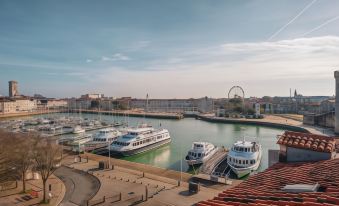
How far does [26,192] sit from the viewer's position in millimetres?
18297

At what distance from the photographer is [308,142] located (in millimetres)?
12086

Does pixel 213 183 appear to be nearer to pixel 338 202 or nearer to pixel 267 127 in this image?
pixel 338 202

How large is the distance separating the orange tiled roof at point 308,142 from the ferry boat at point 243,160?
565 inches

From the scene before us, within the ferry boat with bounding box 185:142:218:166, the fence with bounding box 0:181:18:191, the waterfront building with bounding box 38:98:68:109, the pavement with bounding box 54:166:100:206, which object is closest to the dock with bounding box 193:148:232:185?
the ferry boat with bounding box 185:142:218:166

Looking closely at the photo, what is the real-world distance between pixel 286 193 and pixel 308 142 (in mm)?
6266

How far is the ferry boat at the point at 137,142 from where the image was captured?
119ft

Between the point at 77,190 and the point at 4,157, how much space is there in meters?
5.18

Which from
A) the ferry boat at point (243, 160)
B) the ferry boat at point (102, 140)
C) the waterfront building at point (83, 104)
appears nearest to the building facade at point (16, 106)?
the waterfront building at point (83, 104)

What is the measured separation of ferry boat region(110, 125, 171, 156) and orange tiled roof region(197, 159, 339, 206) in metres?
27.2

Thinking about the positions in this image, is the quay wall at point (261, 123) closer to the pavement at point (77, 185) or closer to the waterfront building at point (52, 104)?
the pavement at point (77, 185)

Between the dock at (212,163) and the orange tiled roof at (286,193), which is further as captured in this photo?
the dock at (212,163)

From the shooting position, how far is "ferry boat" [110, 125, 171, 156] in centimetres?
3626

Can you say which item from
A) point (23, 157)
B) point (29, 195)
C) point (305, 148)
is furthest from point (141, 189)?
point (305, 148)

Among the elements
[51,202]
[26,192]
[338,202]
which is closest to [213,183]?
[51,202]
